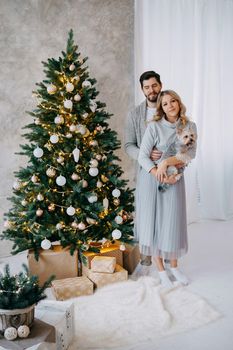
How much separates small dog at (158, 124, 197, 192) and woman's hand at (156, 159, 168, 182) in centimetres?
5

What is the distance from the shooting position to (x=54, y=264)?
3189mm

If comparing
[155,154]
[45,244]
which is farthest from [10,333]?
[155,154]

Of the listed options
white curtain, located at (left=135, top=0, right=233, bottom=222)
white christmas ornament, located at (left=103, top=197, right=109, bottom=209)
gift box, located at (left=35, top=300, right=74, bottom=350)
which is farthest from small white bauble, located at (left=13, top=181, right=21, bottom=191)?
white curtain, located at (left=135, top=0, right=233, bottom=222)

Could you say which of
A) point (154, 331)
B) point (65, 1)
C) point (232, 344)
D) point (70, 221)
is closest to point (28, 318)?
point (154, 331)

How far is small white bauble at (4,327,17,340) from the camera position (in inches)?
74.6

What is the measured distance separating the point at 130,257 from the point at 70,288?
26.2 inches

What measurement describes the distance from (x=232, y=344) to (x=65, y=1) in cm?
338

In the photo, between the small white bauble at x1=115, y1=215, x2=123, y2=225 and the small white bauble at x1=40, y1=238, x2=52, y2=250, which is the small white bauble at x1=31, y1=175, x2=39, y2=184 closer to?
Answer: the small white bauble at x1=40, y1=238, x2=52, y2=250

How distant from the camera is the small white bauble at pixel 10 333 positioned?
189 cm

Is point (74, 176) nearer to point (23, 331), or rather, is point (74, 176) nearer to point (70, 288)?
point (70, 288)

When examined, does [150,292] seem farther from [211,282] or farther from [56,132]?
[56,132]

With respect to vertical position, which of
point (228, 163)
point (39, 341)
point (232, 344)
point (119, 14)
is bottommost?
point (232, 344)

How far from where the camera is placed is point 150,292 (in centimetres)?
301

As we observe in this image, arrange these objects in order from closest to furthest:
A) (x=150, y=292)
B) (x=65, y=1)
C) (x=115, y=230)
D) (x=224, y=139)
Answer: (x=150, y=292) → (x=115, y=230) → (x=65, y=1) → (x=224, y=139)
